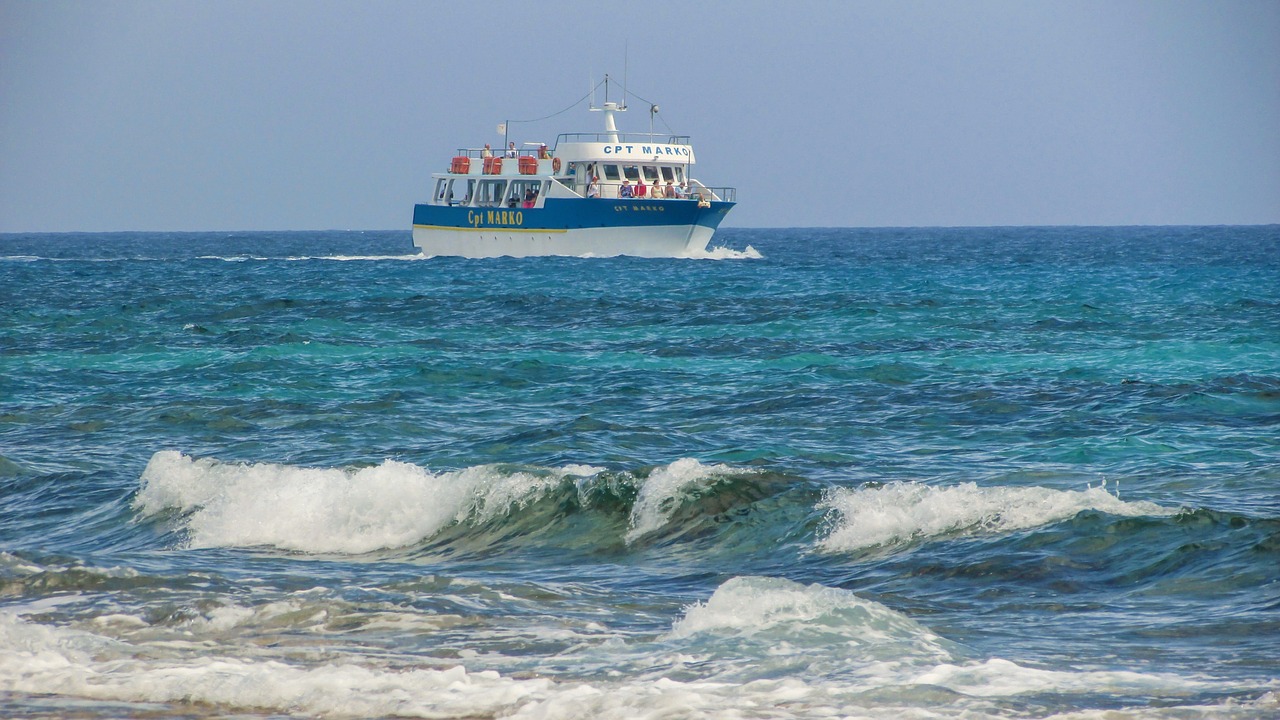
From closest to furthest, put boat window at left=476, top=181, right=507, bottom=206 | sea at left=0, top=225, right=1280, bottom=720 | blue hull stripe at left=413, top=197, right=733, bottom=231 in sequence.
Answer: sea at left=0, top=225, right=1280, bottom=720 → blue hull stripe at left=413, top=197, right=733, bottom=231 → boat window at left=476, top=181, right=507, bottom=206

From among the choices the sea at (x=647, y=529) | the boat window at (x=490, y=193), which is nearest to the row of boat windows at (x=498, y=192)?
the boat window at (x=490, y=193)

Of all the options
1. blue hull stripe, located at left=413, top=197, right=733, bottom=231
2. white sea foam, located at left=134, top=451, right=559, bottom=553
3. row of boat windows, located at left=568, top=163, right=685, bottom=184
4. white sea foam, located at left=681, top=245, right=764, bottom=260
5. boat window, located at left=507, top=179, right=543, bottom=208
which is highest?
row of boat windows, located at left=568, top=163, right=685, bottom=184

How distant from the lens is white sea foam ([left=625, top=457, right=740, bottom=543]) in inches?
424

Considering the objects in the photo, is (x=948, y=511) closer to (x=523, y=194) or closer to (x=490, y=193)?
(x=523, y=194)

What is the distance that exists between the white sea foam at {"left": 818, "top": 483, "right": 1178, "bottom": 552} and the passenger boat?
149ft

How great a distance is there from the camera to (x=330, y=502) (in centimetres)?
1145

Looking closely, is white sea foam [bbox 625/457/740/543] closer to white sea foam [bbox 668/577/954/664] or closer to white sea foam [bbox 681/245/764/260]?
white sea foam [bbox 668/577/954/664]

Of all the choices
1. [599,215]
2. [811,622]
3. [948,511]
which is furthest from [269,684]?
[599,215]

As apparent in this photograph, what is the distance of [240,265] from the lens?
6347 cm

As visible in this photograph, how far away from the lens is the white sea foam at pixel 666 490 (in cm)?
1078

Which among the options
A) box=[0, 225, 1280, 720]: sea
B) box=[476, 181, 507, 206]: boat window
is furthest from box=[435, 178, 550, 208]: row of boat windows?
box=[0, 225, 1280, 720]: sea

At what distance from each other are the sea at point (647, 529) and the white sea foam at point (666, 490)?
0.04 m

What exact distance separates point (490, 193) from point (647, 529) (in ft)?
168

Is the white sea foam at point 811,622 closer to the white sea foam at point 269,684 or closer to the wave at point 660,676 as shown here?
the wave at point 660,676
